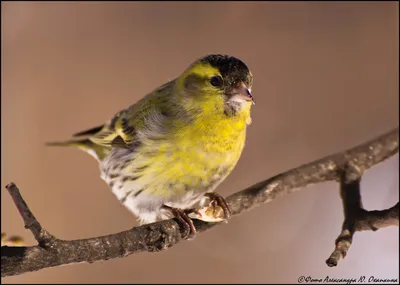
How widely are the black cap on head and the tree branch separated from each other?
227mm

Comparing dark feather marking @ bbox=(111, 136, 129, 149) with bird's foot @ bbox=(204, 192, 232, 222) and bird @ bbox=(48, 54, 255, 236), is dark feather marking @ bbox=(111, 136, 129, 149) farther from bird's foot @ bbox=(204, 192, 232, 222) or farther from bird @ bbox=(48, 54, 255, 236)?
bird's foot @ bbox=(204, 192, 232, 222)

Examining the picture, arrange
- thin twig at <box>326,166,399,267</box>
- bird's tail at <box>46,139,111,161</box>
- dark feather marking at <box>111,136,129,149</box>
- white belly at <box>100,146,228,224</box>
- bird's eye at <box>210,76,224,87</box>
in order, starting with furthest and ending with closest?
bird's tail at <box>46,139,111,161</box> < dark feather marking at <box>111,136,129,149</box> < white belly at <box>100,146,228,224</box> < bird's eye at <box>210,76,224,87</box> < thin twig at <box>326,166,399,267</box>

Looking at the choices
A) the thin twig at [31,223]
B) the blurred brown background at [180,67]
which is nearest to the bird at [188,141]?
the thin twig at [31,223]

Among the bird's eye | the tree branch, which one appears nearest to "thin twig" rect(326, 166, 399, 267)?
the tree branch

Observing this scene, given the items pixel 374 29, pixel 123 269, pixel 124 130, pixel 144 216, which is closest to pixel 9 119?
pixel 123 269

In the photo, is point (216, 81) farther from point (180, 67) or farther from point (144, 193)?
point (180, 67)

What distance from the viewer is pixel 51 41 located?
5.82 feet

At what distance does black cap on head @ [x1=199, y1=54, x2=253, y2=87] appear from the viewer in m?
0.81

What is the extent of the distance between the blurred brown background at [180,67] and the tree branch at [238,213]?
638mm

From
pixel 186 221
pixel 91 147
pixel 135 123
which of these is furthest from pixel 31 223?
pixel 91 147

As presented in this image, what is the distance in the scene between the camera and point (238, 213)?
919 mm

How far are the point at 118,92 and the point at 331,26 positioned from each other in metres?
0.79

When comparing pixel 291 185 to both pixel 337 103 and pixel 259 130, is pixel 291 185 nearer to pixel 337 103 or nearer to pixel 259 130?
pixel 259 130

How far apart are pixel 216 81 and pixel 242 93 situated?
0.07m
